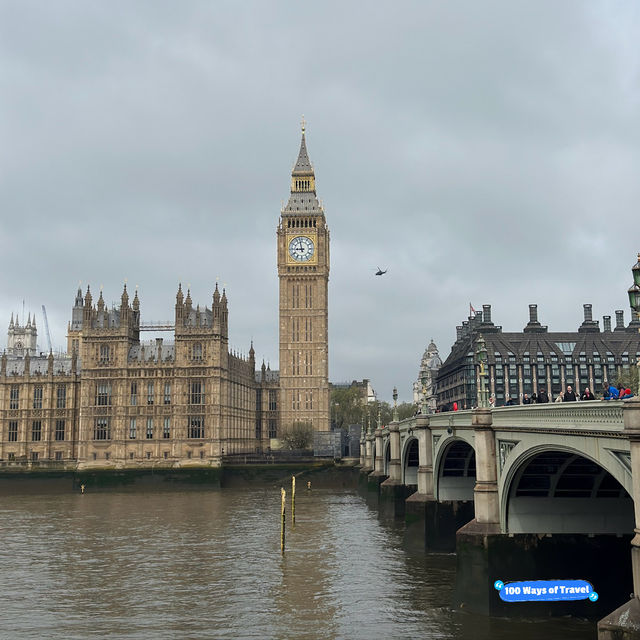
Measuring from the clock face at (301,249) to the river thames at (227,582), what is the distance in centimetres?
8625

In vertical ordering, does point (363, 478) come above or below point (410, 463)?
below

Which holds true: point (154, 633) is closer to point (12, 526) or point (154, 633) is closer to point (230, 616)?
point (230, 616)

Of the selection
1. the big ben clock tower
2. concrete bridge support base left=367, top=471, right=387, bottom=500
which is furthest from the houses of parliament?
concrete bridge support base left=367, top=471, right=387, bottom=500

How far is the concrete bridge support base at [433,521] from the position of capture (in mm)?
50156

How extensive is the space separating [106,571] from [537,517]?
85.9ft

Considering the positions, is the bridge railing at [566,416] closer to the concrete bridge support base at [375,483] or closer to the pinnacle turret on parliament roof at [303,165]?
the concrete bridge support base at [375,483]

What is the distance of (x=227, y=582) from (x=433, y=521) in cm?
1444

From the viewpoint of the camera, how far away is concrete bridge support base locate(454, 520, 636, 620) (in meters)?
32.5

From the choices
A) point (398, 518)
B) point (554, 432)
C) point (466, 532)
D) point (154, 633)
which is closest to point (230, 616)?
point (154, 633)

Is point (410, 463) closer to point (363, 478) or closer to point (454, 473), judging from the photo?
point (454, 473)

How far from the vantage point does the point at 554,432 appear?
27.2m

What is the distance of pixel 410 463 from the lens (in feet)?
245

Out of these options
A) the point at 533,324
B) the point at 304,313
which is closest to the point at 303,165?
the point at 304,313

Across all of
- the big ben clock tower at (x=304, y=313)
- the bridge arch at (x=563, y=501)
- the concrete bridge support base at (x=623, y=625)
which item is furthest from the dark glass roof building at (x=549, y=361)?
the concrete bridge support base at (x=623, y=625)
